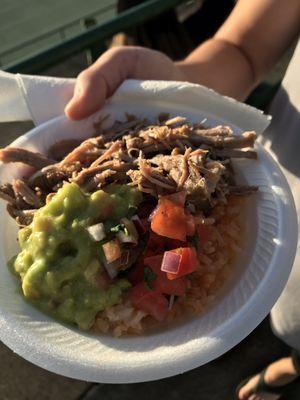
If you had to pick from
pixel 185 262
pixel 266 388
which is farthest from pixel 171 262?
pixel 266 388

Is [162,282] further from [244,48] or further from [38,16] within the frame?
[38,16]

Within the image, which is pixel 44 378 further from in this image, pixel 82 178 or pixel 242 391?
pixel 82 178

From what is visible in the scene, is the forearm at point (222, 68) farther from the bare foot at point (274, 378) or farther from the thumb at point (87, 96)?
the bare foot at point (274, 378)

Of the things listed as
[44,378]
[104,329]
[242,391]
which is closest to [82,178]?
[104,329]

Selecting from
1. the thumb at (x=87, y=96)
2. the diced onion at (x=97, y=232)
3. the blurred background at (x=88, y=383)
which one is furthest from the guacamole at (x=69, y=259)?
the blurred background at (x=88, y=383)

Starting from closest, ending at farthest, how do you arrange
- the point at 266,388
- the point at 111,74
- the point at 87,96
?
1. the point at 87,96
2. the point at 111,74
3. the point at 266,388

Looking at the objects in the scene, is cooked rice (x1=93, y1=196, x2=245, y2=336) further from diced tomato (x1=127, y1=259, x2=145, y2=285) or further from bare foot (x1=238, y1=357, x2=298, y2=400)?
bare foot (x1=238, y1=357, x2=298, y2=400)
